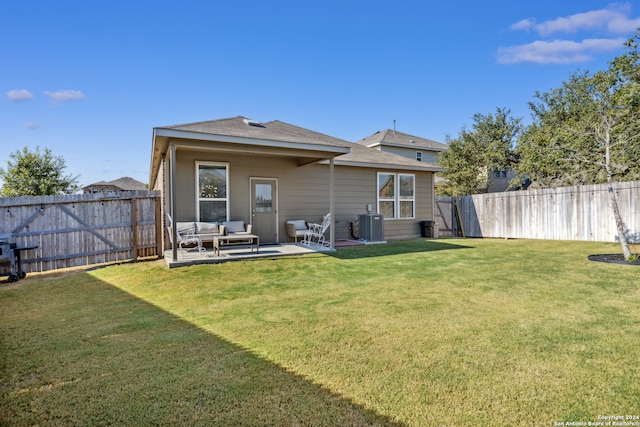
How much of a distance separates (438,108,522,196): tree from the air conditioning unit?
39.6 ft

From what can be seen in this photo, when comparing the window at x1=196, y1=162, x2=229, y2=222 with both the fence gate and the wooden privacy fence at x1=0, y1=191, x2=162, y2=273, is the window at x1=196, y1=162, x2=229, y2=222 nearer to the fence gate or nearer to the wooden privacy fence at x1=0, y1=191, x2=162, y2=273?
the wooden privacy fence at x1=0, y1=191, x2=162, y2=273

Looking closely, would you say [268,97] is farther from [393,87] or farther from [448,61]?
[448,61]

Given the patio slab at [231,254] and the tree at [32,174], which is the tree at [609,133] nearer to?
the patio slab at [231,254]

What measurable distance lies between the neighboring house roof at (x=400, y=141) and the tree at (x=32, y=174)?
20844 millimetres

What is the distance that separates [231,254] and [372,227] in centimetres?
476

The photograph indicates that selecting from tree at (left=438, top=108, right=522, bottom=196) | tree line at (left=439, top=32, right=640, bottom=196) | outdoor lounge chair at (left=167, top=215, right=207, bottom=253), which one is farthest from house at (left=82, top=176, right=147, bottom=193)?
tree line at (left=439, top=32, right=640, bottom=196)

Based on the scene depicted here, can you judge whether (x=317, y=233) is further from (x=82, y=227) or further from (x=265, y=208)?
(x=82, y=227)

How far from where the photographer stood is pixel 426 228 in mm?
12664

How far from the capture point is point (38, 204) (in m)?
6.77

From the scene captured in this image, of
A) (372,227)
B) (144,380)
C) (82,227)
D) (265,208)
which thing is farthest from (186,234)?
(144,380)

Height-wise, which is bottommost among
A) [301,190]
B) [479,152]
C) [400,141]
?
Result: [301,190]

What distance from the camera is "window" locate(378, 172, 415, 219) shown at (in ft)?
39.2

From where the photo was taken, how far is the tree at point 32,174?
19.0m

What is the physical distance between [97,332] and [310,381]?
243cm
